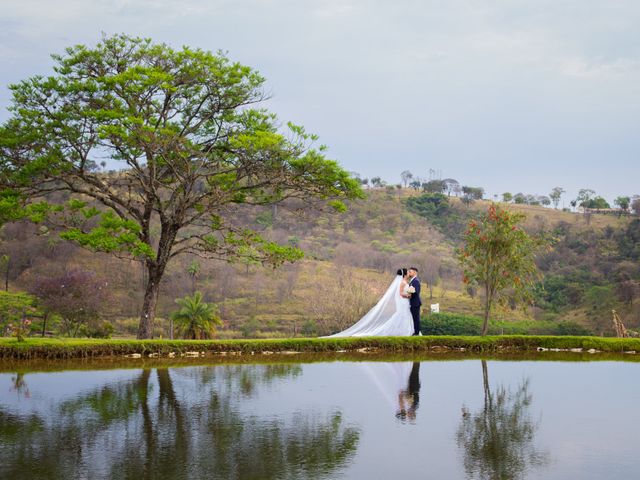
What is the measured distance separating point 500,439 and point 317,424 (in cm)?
277

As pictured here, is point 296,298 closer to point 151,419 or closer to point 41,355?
point 41,355

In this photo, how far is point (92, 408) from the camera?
12.1 m

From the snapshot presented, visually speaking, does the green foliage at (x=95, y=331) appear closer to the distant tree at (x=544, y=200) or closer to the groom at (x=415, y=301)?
the groom at (x=415, y=301)

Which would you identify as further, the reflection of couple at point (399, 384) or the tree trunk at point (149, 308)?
the tree trunk at point (149, 308)

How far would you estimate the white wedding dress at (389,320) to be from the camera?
22953 mm

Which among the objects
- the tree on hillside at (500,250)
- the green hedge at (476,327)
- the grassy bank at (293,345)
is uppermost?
the tree on hillside at (500,250)

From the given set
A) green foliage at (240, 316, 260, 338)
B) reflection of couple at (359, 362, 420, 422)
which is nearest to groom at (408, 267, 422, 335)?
reflection of couple at (359, 362, 420, 422)

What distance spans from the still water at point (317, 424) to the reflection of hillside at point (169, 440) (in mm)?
26

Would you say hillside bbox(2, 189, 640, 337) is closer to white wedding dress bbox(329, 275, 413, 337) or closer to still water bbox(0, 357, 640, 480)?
white wedding dress bbox(329, 275, 413, 337)

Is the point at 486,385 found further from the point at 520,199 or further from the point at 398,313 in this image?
the point at 520,199

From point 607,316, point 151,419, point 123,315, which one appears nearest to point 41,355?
point 151,419

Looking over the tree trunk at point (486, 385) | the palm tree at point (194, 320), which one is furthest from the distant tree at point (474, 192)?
the tree trunk at point (486, 385)

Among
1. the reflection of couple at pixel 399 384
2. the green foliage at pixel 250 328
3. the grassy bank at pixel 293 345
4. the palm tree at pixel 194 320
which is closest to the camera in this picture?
the reflection of couple at pixel 399 384

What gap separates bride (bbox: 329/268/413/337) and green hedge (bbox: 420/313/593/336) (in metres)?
21.1
